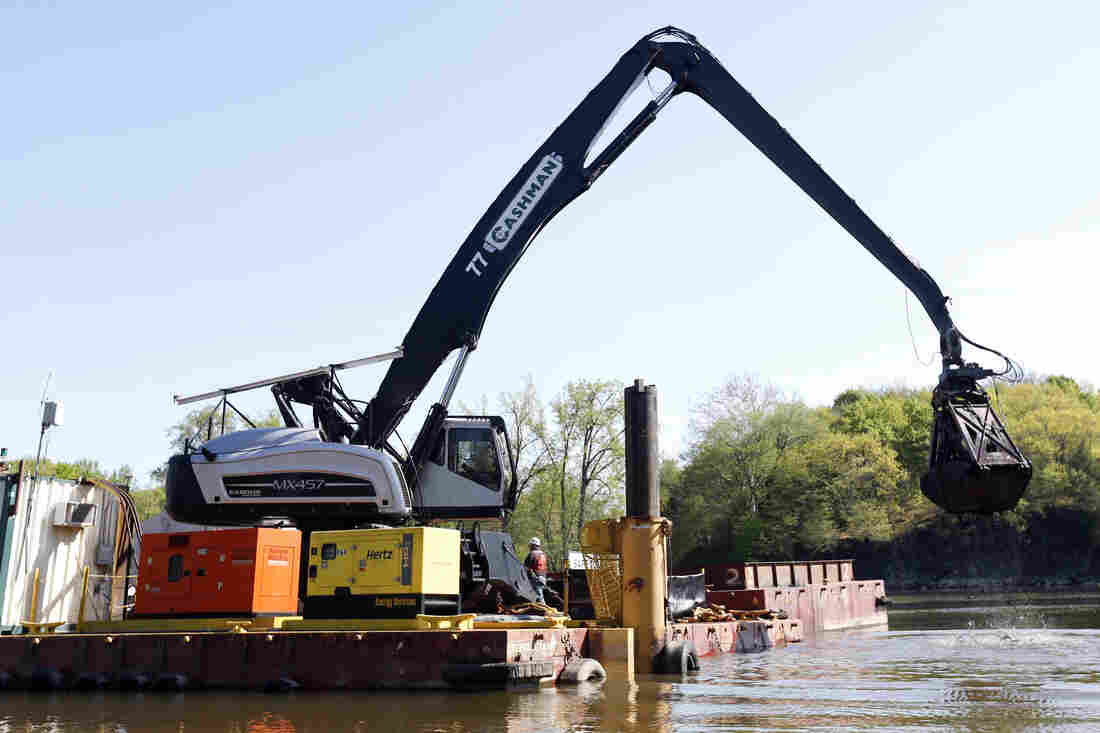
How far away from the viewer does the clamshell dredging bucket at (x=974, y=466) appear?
1581cm

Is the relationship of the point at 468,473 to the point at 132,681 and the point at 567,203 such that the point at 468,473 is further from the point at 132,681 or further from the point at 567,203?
the point at 132,681

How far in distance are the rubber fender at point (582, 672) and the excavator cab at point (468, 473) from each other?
606 centimetres

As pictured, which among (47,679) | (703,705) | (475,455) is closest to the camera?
(703,705)

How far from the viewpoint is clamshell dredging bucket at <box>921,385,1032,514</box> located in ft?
51.9

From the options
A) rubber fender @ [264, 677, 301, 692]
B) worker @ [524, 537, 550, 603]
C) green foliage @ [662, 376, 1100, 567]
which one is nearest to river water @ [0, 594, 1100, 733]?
rubber fender @ [264, 677, 301, 692]

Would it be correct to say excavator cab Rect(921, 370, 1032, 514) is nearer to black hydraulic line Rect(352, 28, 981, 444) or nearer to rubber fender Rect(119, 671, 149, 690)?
black hydraulic line Rect(352, 28, 981, 444)

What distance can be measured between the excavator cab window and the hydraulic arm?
564mm

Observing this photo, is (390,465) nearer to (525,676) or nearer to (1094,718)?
(525,676)

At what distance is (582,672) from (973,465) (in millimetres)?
7160

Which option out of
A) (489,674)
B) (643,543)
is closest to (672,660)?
(643,543)

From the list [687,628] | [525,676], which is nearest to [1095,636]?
[687,628]

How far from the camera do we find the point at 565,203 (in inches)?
829

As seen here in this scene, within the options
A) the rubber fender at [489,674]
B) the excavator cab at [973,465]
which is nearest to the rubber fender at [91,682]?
the rubber fender at [489,674]

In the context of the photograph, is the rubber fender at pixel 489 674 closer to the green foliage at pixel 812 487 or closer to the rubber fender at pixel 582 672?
the rubber fender at pixel 582 672
